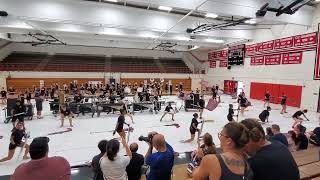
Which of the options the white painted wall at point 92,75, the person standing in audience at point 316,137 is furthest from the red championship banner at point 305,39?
the white painted wall at point 92,75

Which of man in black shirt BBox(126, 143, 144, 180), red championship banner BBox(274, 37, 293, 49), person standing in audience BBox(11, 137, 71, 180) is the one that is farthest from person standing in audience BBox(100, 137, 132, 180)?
red championship banner BBox(274, 37, 293, 49)

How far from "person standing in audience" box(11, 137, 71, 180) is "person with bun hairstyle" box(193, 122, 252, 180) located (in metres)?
1.24

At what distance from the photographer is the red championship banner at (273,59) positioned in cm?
1875

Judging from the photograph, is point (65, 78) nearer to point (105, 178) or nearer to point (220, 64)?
point (220, 64)

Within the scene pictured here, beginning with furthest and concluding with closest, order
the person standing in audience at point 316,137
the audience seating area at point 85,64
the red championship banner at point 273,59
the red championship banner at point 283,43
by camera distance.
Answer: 1. the audience seating area at point 85,64
2. the red championship banner at point 273,59
3. the red championship banner at point 283,43
4. the person standing in audience at point 316,137

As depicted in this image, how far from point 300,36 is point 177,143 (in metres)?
14.6

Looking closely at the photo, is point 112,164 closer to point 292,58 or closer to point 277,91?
point 292,58

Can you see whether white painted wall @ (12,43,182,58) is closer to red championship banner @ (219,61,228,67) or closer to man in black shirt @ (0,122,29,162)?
red championship banner @ (219,61,228,67)

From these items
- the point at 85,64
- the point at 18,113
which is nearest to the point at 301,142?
the point at 18,113

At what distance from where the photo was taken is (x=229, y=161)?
160cm

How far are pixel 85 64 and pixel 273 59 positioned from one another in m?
22.3

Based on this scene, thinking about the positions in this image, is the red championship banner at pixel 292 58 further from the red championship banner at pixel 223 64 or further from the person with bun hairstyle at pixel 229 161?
the person with bun hairstyle at pixel 229 161

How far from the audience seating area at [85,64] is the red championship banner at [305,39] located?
16.9 metres

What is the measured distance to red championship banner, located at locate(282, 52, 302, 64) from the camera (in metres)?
16.7
